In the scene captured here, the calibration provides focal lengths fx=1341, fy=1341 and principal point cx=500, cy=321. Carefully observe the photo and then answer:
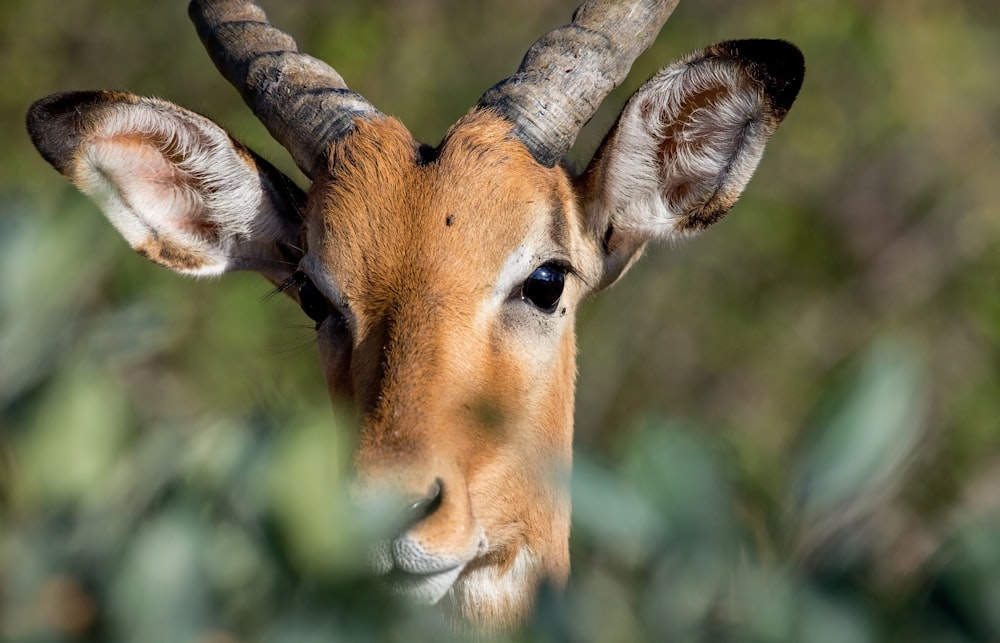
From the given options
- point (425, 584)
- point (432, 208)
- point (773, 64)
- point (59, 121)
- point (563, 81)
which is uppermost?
point (773, 64)

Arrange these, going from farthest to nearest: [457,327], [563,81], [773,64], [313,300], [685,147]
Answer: [685,147] < [563,81] < [313,300] < [773,64] < [457,327]

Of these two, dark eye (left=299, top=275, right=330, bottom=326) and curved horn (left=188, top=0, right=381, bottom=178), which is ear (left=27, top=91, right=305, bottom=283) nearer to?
curved horn (left=188, top=0, right=381, bottom=178)

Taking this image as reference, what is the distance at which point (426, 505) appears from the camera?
349 cm

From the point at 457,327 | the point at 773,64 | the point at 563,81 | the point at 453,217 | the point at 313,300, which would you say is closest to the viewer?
the point at 457,327

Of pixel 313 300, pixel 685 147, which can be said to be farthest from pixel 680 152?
pixel 313 300

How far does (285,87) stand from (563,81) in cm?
100

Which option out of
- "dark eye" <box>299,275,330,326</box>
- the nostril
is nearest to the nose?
the nostril

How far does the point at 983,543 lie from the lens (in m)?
1.38

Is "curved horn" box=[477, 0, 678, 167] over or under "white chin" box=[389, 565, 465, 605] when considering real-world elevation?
over

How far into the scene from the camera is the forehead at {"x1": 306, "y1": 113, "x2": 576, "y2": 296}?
13.4ft

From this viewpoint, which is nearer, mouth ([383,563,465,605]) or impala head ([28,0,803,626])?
mouth ([383,563,465,605])

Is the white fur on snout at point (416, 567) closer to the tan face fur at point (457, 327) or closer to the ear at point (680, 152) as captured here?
the tan face fur at point (457, 327)

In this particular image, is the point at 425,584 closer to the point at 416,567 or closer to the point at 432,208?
the point at 416,567

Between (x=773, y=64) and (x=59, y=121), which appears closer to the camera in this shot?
(x=773, y=64)
